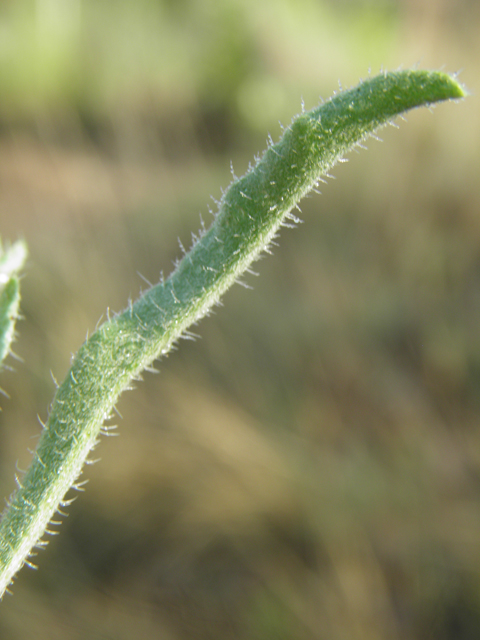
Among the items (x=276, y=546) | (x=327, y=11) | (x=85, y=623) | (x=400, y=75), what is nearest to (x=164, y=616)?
(x=85, y=623)

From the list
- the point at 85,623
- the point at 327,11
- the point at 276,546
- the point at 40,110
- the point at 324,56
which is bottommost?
the point at 85,623

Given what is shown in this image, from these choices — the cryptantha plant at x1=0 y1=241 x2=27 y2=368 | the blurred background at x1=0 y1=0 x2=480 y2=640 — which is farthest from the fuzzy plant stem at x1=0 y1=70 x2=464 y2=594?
the blurred background at x1=0 y1=0 x2=480 y2=640

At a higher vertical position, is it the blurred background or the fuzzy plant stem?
the blurred background

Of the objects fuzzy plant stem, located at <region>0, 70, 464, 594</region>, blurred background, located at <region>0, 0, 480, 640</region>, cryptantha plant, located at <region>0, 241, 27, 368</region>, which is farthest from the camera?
blurred background, located at <region>0, 0, 480, 640</region>

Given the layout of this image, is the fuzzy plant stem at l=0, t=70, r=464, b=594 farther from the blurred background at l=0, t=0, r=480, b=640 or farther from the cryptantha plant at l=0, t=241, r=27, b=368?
the blurred background at l=0, t=0, r=480, b=640

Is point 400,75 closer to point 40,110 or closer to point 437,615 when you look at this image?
point 437,615

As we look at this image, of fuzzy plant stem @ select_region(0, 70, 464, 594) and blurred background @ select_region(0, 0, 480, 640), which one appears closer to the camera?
fuzzy plant stem @ select_region(0, 70, 464, 594)
